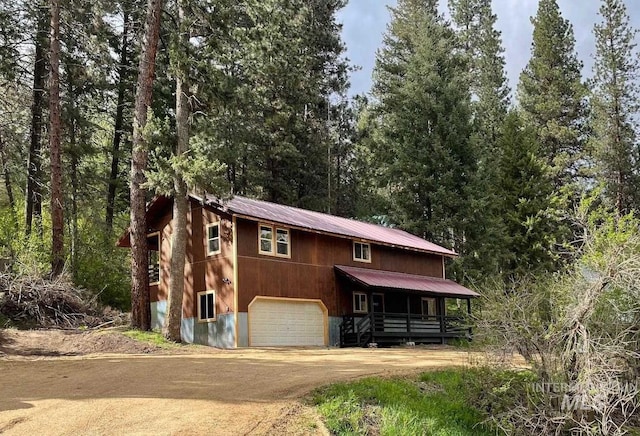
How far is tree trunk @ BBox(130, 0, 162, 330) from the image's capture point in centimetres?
1991

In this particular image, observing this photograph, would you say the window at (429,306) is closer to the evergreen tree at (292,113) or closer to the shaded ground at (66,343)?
the evergreen tree at (292,113)

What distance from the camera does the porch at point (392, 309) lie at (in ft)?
76.1

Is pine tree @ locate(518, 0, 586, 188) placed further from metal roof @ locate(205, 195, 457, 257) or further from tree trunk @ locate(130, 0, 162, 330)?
tree trunk @ locate(130, 0, 162, 330)

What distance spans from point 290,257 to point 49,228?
11165 millimetres

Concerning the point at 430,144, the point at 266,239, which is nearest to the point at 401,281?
the point at 266,239

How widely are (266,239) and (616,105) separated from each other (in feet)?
90.2

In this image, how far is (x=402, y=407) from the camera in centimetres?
953

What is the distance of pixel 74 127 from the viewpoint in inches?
1040

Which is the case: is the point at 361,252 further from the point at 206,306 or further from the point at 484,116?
the point at 484,116

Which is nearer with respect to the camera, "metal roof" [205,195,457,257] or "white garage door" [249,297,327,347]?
"white garage door" [249,297,327,347]

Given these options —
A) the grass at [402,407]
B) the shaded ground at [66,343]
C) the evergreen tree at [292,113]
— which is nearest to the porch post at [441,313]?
the evergreen tree at [292,113]

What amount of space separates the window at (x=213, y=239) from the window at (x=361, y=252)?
245 inches

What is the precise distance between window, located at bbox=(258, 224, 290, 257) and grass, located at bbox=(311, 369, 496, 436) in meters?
10.6

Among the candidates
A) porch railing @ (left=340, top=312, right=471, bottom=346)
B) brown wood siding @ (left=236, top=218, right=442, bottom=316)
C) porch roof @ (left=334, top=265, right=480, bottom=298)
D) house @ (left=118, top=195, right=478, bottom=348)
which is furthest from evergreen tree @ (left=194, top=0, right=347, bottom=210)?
porch railing @ (left=340, top=312, right=471, bottom=346)
